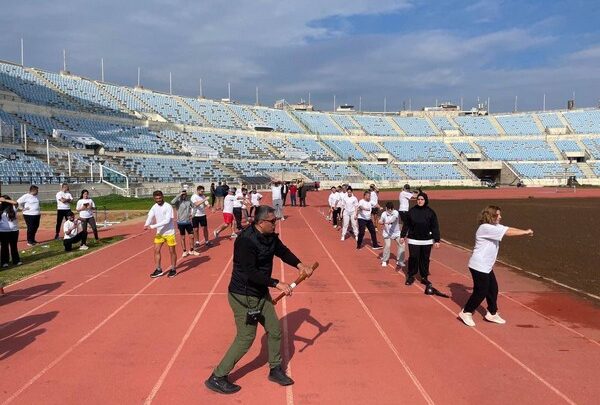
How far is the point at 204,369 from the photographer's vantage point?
15.1 ft

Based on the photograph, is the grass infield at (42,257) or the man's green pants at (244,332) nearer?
the man's green pants at (244,332)

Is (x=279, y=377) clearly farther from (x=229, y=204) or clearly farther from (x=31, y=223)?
(x=31, y=223)

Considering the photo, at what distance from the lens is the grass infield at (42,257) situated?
8.69 m

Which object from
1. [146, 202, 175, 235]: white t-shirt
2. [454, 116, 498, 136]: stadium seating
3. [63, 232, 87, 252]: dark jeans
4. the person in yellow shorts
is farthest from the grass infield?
[454, 116, 498, 136]: stadium seating

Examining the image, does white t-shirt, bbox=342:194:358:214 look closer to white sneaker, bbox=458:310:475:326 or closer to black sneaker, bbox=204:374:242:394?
white sneaker, bbox=458:310:475:326

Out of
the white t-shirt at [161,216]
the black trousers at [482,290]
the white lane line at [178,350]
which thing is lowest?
the white lane line at [178,350]

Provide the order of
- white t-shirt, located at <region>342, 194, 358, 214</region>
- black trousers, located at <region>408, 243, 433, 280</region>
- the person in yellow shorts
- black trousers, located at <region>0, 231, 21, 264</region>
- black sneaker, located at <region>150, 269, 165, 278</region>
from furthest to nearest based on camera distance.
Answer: white t-shirt, located at <region>342, 194, 358, 214</region> → black trousers, located at <region>0, 231, 21, 264</region> → black sneaker, located at <region>150, 269, 165, 278</region> → the person in yellow shorts → black trousers, located at <region>408, 243, 433, 280</region>

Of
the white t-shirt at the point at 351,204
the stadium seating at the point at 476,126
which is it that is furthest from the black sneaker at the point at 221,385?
the stadium seating at the point at 476,126

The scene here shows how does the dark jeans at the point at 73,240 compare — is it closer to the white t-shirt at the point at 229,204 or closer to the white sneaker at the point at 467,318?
the white t-shirt at the point at 229,204

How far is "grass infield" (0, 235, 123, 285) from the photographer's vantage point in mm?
8688

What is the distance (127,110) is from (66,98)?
7.23 metres

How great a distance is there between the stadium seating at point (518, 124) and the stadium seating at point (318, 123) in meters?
26.5

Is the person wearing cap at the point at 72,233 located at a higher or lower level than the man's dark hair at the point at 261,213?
lower

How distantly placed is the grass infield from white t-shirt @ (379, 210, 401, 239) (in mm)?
6977
